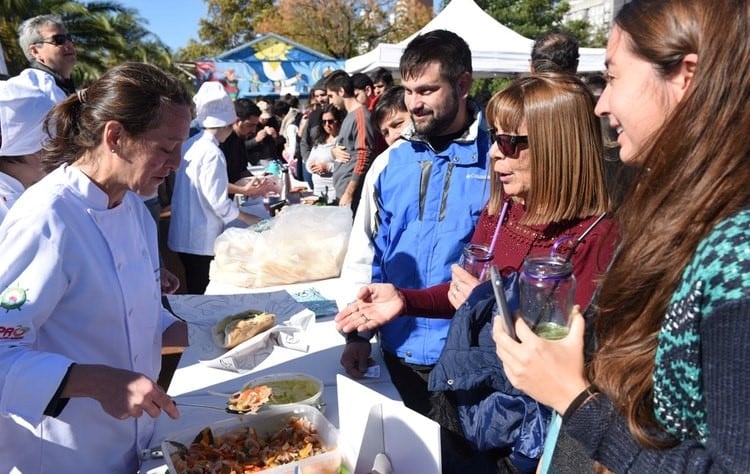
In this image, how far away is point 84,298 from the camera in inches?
55.7

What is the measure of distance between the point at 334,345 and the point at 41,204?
53.0 inches

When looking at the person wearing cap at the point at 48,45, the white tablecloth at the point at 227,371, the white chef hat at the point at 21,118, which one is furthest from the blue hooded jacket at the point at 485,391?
the person wearing cap at the point at 48,45

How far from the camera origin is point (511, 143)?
1674mm

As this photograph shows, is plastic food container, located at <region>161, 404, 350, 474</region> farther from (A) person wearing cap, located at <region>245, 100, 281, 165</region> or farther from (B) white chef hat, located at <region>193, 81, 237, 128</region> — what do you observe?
(A) person wearing cap, located at <region>245, 100, 281, 165</region>

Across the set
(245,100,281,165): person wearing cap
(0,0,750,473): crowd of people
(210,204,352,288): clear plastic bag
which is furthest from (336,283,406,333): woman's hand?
(245,100,281,165): person wearing cap

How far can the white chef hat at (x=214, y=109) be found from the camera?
14.0 ft

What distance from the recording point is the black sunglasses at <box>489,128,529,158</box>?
1.65 metres

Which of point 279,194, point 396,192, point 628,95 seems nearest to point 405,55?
point 396,192

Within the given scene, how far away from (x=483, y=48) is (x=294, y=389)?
426 inches

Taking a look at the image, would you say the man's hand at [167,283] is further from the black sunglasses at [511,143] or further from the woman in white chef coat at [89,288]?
the black sunglasses at [511,143]

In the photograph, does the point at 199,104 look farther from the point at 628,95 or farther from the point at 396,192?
the point at 628,95

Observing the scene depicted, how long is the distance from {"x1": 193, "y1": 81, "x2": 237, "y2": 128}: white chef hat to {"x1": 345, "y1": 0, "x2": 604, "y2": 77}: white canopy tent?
6616 millimetres

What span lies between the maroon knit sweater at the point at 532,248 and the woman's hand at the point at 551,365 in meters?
0.38

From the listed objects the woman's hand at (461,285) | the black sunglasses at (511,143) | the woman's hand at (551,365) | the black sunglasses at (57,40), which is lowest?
the woman's hand at (461,285)
